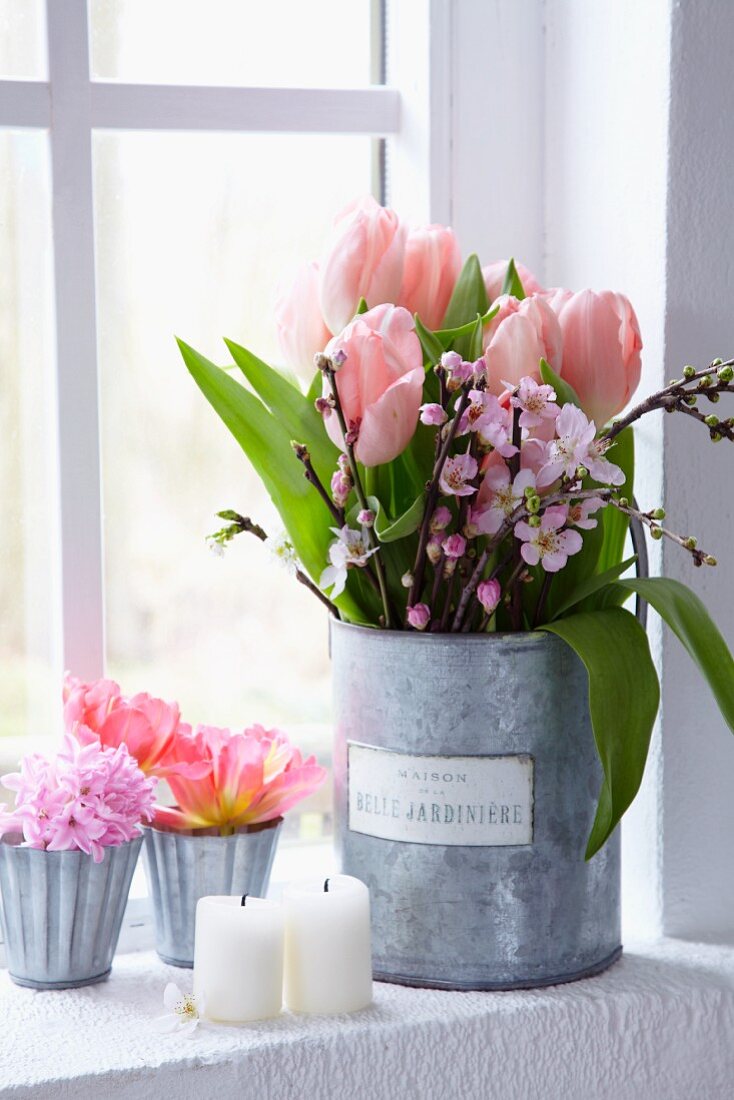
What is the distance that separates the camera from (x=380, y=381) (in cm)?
67

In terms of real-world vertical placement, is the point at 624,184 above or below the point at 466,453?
above

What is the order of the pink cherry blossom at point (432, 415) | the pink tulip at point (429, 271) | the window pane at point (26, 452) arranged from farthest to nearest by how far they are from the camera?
the window pane at point (26, 452)
the pink tulip at point (429, 271)
the pink cherry blossom at point (432, 415)

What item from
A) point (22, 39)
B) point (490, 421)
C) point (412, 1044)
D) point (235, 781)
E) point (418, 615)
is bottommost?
point (412, 1044)

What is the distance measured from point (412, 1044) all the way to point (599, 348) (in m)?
0.41

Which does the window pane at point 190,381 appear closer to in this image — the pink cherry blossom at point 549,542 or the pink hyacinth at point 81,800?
the pink hyacinth at point 81,800

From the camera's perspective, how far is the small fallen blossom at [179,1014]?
713mm

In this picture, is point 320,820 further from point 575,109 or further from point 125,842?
point 575,109

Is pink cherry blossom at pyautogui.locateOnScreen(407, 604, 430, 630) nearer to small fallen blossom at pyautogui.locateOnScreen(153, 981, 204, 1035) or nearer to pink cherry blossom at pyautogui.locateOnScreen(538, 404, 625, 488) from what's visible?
pink cherry blossom at pyautogui.locateOnScreen(538, 404, 625, 488)

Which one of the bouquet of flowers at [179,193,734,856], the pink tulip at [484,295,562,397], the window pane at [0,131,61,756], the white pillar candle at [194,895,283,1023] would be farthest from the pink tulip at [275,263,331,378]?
the white pillar candle at [194,895,283,1023]

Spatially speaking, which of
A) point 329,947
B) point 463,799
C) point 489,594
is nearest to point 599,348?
point 489,594

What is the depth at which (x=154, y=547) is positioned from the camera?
95cm

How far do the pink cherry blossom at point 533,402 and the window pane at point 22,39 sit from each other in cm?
44

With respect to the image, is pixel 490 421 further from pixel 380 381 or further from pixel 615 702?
pixel 615 702

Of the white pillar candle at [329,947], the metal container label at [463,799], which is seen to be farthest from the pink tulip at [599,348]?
the white pillar candle at [329,947]
